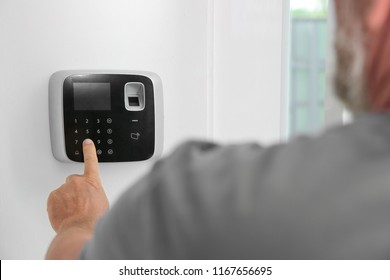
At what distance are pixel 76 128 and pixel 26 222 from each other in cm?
14

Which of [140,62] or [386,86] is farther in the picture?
[140,62]

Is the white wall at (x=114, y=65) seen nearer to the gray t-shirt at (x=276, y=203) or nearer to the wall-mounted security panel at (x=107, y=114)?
the wall-mounted security panel at (x=107, y=114)

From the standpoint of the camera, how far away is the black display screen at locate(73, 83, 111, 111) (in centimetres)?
77

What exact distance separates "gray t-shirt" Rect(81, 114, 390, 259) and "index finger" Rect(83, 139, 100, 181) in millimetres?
359

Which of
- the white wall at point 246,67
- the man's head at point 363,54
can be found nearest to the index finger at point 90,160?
the white wall at point 246,67

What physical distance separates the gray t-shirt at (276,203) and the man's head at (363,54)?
2 centimetres

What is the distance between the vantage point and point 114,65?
0.76 meters

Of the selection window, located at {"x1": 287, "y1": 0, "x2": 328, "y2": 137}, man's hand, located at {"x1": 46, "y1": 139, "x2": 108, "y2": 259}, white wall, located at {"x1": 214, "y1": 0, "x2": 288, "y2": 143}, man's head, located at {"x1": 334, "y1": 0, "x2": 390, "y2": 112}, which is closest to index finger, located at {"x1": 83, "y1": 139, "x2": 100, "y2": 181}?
man's hand, located at {"x1": 46, "y1": 139, "x2": 108, "y2": 259}

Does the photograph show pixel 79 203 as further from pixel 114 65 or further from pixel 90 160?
pixel 114 65

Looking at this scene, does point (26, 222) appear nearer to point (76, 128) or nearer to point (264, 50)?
point (76, 128)
